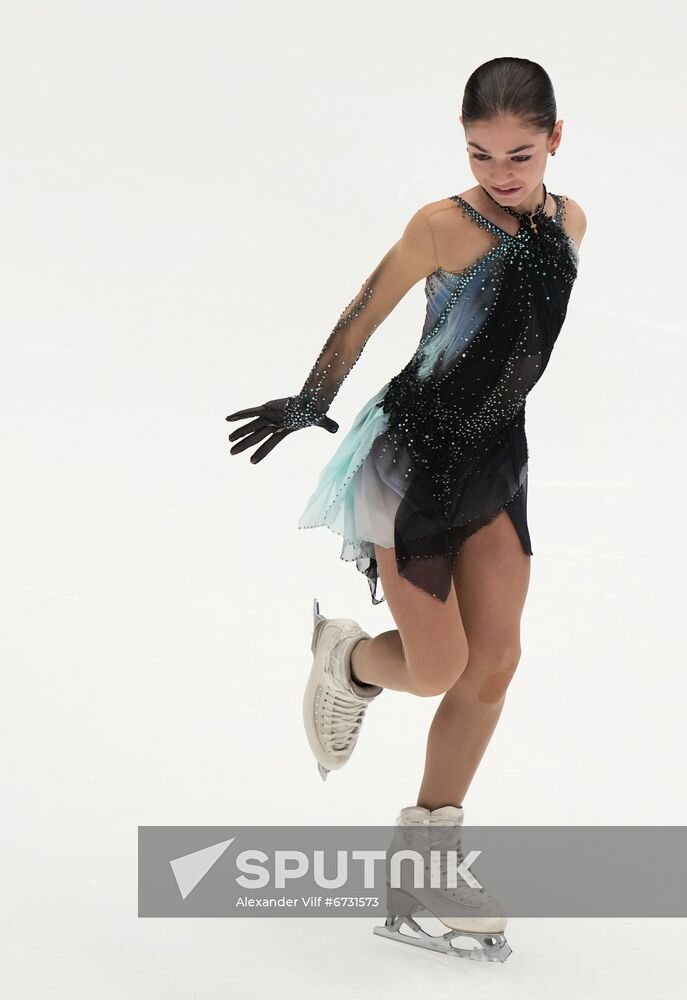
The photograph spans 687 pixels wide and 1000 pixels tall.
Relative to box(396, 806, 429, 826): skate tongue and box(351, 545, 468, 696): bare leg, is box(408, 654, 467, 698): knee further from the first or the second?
box(396, 806, 429, 826): skate tongue

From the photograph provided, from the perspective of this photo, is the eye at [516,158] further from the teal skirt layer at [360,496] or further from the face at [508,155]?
the teal skirt layer at [360,496]

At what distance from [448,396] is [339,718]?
826 mm

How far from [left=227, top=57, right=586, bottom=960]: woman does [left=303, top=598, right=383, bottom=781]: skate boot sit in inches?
0.5

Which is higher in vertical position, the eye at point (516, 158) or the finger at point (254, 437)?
the eye at point (516, 158)

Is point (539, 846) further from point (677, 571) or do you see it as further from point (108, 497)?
point (108, 497)

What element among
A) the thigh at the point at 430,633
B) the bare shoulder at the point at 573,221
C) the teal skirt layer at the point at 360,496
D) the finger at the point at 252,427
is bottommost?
the thigh at the point at 430,633

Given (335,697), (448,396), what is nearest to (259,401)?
(335,697)

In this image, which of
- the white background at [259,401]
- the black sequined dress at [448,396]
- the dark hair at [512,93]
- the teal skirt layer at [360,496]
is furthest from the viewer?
the white background at [259,401]

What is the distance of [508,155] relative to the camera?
2.87m

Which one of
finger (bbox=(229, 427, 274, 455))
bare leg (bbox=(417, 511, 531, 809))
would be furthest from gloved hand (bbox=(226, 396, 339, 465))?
bare leg (bbox=(417, 511, 531, 809))

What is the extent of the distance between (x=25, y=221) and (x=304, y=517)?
3.57m

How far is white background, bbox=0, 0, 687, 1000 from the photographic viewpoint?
4.03 metres

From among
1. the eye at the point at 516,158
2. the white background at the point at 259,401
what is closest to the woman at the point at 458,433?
the eye at the point at 516,158

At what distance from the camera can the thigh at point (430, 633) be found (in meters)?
2.99
